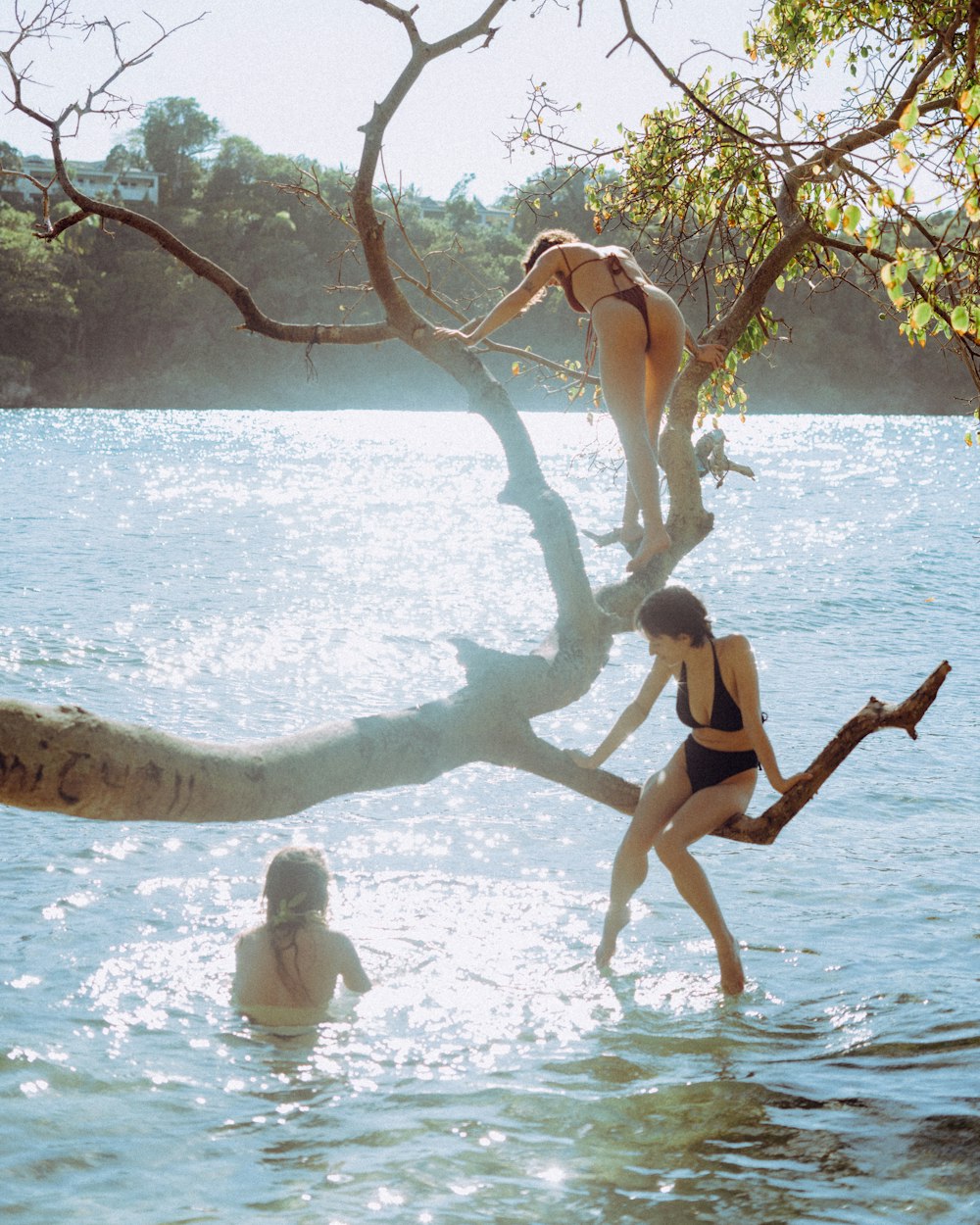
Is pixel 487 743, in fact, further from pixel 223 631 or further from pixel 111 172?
pixel 111 172

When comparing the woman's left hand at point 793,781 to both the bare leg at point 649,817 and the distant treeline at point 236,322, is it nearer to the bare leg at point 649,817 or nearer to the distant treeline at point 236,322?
the bare leg at point 649,817

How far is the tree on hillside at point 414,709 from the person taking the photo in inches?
133

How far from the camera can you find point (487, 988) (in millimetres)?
8422

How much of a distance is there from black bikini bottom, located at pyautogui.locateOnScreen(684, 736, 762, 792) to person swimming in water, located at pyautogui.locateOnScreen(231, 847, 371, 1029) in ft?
6.38

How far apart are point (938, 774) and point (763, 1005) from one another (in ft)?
29.8

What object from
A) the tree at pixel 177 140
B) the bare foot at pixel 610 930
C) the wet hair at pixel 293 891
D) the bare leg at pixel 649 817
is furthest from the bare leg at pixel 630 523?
the tree at pixel 177 140

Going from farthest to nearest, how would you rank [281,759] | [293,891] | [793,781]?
[293,891]
[793,781]
[281,759]

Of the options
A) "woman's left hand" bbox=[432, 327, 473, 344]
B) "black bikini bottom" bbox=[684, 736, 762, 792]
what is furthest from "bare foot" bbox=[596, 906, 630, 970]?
"woman's left hand" bbox=[432, 327, 473, 344]

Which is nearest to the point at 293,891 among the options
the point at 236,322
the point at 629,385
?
the point at 629,385

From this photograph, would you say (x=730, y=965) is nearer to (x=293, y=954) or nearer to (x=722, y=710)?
(x=722, y=710)

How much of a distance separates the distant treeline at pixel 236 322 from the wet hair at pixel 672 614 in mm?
81180

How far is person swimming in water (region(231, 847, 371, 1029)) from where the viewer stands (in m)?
6.77

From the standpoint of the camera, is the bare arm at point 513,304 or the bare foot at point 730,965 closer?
the bare arm at point 513,304

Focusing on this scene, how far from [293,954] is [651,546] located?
9.11ft
